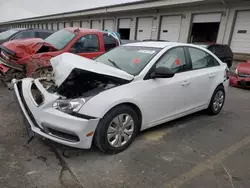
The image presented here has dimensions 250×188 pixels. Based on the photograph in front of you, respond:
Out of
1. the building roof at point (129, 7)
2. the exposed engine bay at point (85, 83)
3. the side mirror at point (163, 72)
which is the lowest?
the exposed engine bay at point (85, 83)

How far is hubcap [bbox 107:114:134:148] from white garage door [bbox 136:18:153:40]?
49.6 ft

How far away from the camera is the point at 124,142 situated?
3012 mm

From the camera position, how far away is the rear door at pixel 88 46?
5.77m

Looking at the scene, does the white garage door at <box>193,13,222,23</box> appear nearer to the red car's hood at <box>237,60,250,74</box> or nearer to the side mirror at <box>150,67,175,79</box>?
the red car's hood at <box>237,60,250,74</box>

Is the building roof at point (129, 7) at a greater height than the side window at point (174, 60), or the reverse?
the building roof at point (129, 7)

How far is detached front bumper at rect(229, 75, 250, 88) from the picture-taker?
313 inches

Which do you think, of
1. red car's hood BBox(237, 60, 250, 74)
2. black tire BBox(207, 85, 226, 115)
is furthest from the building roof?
black tire BBox(207, 85, 226, 115)

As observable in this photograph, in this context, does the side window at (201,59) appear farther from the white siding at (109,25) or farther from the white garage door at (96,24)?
the white garage door at (96,24)

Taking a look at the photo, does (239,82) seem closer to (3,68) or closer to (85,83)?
(85,83)

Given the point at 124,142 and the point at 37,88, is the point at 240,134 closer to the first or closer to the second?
the point at 124,142

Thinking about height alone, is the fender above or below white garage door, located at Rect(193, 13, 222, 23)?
below

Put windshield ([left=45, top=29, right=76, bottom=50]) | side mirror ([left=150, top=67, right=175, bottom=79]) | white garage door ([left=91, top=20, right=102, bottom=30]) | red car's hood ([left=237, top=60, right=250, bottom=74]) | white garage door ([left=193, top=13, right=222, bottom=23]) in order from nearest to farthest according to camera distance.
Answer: side mirror ([left=150, top=67, right=175, bottom=79]) < windshield ([left=45, top=29, right=76, bottom=50]) < red car's hood ([left=237, top=60, right=250, bottom=74]) < white garage door ([left=193, top=13, right=222, bottom=23]) < white garage door ([left=91, top=20, right=102, bottom=30])

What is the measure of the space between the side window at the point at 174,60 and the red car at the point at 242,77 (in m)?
5.37

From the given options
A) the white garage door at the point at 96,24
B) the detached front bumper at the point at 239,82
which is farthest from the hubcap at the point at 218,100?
the white garage door at the point at 96,24
